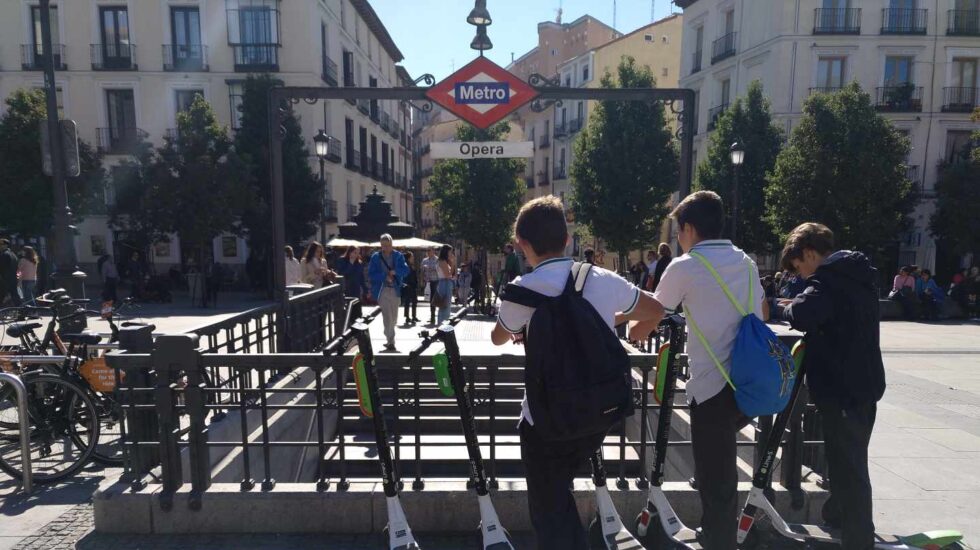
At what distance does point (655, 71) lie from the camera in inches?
1499

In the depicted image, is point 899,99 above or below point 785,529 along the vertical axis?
above

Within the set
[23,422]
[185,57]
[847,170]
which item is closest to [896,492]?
[23,422]

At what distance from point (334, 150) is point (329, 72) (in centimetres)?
409

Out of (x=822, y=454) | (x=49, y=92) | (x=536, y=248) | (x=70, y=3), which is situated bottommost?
(x=822, y=454)

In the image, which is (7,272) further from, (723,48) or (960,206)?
(960,206)

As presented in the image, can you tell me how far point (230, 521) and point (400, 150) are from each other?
4532 cm

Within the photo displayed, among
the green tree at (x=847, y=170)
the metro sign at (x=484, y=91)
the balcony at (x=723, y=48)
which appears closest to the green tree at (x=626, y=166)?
the balcony at (x=723, y=48)

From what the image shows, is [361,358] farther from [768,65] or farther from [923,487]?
[768,65]

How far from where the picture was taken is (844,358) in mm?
2746

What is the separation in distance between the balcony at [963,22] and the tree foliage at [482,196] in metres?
22.0

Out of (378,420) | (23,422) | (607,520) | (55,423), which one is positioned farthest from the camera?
(55,423)

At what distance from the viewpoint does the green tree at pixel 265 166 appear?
2283 centimetres

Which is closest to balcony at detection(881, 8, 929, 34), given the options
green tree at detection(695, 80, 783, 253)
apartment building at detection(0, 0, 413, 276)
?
green tree at detection(695, 80, 783, 253)

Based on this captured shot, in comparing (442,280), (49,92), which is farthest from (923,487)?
(49,92)
